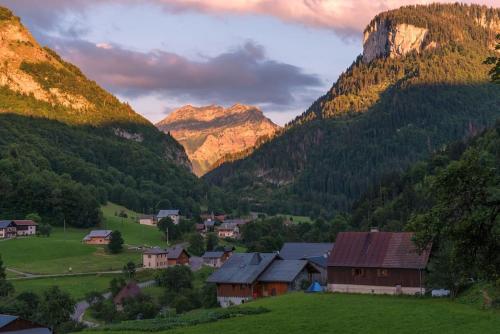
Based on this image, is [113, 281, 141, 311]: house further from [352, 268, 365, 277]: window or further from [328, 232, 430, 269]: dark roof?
[352, 268, 365, 277]: window

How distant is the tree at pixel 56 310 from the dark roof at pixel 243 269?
1416 cm

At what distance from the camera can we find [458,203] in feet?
61.3

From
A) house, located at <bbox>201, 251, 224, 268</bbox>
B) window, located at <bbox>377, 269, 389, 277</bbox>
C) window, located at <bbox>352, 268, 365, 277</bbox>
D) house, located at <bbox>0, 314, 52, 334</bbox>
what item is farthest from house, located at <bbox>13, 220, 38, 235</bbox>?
window, located at <bbox>377, 269, 389, 277</bbox>

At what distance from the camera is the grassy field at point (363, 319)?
34469 mm

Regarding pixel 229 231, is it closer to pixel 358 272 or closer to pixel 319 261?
pixel 319 261

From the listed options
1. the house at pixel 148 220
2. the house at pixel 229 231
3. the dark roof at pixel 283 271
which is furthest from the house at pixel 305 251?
the house at pixel 148 220

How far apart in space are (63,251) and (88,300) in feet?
136

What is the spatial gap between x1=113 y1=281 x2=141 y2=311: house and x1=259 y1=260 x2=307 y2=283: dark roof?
16.8m

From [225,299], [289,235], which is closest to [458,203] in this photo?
[225,299]

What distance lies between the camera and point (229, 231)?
579 feet

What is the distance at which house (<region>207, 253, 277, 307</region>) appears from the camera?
6681 cm

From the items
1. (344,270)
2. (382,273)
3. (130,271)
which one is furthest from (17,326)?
(130,271)

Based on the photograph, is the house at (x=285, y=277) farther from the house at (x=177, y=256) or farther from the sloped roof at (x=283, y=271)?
the house at (x=177, y=256)

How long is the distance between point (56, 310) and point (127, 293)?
41.7 feet
